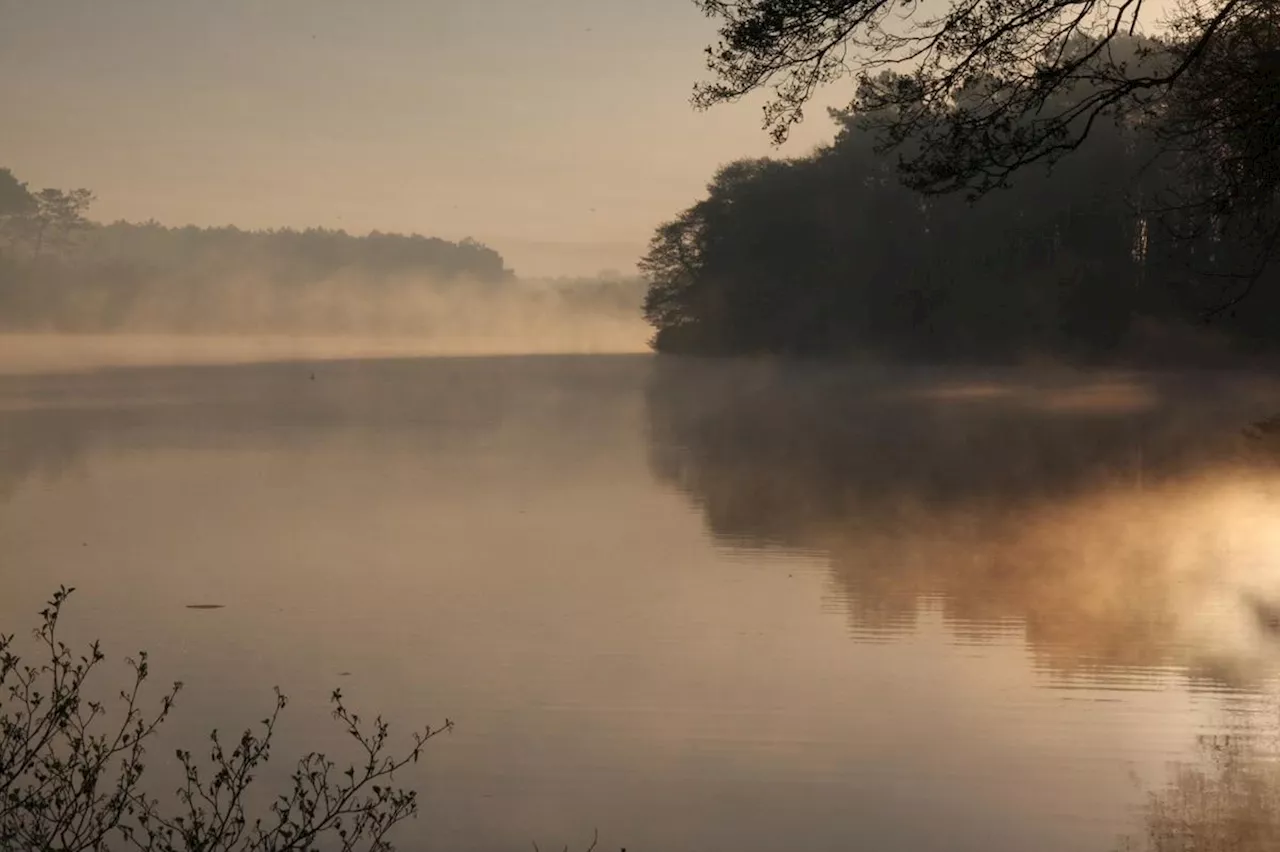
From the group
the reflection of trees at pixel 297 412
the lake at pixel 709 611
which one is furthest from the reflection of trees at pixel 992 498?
the reflection of trees at pixel 297 412

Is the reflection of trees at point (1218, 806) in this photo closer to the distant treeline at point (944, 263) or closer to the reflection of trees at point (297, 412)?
the reflection of trees at point (297, 412)

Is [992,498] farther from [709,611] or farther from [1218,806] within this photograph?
[1218,806]

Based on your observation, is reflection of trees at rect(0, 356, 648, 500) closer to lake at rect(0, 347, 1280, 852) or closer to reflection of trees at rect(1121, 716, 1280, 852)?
lake at rect(0, 347, 1280, 852)

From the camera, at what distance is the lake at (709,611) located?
22.3 feet

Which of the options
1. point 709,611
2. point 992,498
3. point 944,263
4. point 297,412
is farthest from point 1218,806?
point 944,263

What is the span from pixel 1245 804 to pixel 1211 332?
45231 mm

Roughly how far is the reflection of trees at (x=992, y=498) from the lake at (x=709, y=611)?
74 mm

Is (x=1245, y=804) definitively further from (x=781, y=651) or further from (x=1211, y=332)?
(x=1211, y=332)

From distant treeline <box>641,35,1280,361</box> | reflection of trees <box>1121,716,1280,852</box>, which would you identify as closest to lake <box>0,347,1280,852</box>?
reflection of trees <box>1121,716,1280,852</box>

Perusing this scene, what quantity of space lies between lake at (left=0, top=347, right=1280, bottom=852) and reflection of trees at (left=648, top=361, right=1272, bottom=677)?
7 cm

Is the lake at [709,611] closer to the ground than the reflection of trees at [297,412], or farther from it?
closer to the ground

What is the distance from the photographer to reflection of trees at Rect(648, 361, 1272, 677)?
429 inches

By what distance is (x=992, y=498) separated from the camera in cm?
1731

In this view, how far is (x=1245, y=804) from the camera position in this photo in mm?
6488
